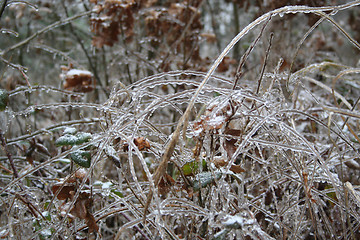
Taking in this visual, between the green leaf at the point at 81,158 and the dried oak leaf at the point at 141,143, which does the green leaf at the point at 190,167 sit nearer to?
the dried oak leaf at the point at 141,143

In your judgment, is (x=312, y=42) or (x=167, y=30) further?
(x=312, y=42)

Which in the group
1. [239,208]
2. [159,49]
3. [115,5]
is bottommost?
[239,208]

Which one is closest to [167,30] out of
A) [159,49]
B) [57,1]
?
[159,49]

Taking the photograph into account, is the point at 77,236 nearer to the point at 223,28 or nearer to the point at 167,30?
the point at 167,30

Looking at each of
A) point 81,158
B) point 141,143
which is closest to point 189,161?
point 141,143

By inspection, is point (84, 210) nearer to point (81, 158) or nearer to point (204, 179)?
point (81, 158)

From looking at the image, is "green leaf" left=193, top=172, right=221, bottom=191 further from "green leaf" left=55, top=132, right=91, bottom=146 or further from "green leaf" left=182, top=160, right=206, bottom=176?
"green leaf" left=55, top=132, right=91, bottom=146

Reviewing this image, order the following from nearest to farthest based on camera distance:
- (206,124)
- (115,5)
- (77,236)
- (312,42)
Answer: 1. (206,124)
2. (77,236)
3. (115,5)
4. (312,42)

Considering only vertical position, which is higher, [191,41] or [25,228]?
[191,41]

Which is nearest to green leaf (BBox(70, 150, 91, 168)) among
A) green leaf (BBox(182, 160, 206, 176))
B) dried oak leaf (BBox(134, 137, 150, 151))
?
dried oak leaf (BBox(134, 137, 150, 151))

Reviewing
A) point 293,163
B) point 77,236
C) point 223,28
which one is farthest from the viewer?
point 223,28
